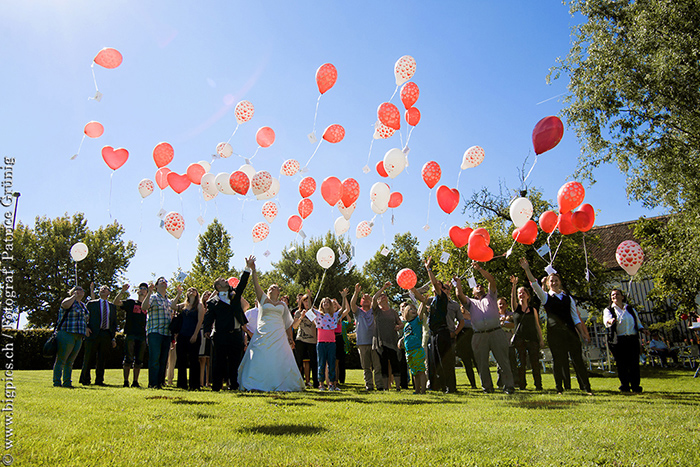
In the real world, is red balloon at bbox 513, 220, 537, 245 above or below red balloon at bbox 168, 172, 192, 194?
below

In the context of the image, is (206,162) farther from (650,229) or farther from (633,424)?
(650,229)

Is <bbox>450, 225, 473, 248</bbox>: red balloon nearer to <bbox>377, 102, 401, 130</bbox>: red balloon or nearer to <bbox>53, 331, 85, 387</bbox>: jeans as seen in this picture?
<bbox>377, 102, 401, 130</bbox>: red balloon

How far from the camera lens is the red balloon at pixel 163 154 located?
10.3 metres

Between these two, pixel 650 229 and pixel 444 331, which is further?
pixel 650 229

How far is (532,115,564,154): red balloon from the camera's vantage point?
8.48 meters

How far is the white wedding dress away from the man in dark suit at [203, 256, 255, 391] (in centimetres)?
20

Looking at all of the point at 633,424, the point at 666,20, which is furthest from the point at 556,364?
the point at 666,20

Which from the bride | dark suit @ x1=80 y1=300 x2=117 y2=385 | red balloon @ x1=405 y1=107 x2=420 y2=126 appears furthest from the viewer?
red balloon @ x1=405 y1=107 x2=420 y2=126

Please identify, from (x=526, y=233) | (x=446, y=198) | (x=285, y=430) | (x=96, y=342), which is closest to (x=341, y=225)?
(x=446, y=198)

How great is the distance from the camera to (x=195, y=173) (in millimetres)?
10898

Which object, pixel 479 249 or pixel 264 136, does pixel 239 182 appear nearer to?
pixel 264 136

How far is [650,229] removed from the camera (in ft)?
84.0

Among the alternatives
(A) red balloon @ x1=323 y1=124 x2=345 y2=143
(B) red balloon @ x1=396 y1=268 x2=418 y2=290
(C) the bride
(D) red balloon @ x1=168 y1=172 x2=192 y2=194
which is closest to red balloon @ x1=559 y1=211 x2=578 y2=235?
(B) red balloon @ x1=396 y1=268 x2=418 y2=290

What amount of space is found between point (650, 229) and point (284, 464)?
28.3m
